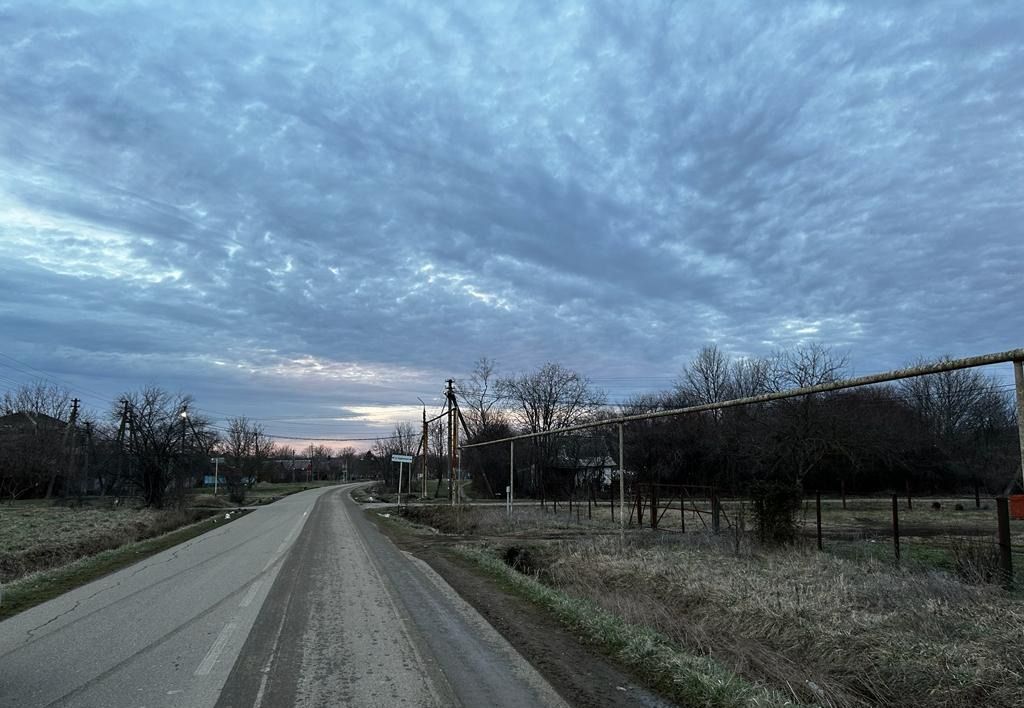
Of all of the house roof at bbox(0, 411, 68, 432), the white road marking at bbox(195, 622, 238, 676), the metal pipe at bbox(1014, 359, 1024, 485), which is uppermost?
the house roof at bbox(0, 411, 68, 432)

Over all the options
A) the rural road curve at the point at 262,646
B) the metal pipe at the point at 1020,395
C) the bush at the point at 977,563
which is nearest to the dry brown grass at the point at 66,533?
the rural road curve at the point at 262,646

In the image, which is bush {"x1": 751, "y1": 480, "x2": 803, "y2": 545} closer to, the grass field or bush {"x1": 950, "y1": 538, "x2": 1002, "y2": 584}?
bush {"x1": 950, "y1": 538, "x2": 1002, "y2": 584}

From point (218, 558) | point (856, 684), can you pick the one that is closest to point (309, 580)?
point (218, 558)

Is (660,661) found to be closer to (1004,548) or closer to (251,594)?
(1004,548)

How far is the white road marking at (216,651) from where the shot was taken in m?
5.64

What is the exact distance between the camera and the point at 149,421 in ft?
117

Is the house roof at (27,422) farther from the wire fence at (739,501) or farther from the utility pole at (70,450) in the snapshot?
the wire fence at (739,501)

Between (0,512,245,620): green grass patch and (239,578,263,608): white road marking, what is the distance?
106 inches

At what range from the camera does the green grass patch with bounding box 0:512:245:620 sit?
9.20m

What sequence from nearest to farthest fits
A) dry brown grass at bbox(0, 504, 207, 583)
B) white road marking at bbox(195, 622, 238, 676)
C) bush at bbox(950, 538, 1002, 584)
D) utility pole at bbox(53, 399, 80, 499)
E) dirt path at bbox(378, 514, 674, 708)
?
dirt path at bbox(378, 514, 674, 708)
white road marking at bbox(195, 622, 238, 676)
bush at bbox(950, 538, 1002, 584)
dry brown grass at bbox(0, 504, 207, 583)
utility pole at bbox(53, 399, 80, 499)

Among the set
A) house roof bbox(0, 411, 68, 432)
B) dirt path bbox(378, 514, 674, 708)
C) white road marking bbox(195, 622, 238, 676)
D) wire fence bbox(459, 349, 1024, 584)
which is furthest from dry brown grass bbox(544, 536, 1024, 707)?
house roof bbox(0, 411, 68, 432)

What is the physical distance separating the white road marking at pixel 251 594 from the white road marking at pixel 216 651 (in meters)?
1.23

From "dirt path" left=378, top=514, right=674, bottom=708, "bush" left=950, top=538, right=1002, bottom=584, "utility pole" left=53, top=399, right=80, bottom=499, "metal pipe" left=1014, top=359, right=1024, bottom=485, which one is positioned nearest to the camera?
"dirt path" left=378, top=514, right=674, bottom=708

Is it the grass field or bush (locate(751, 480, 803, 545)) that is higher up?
bush (locate(751, 480, 803, 545))
